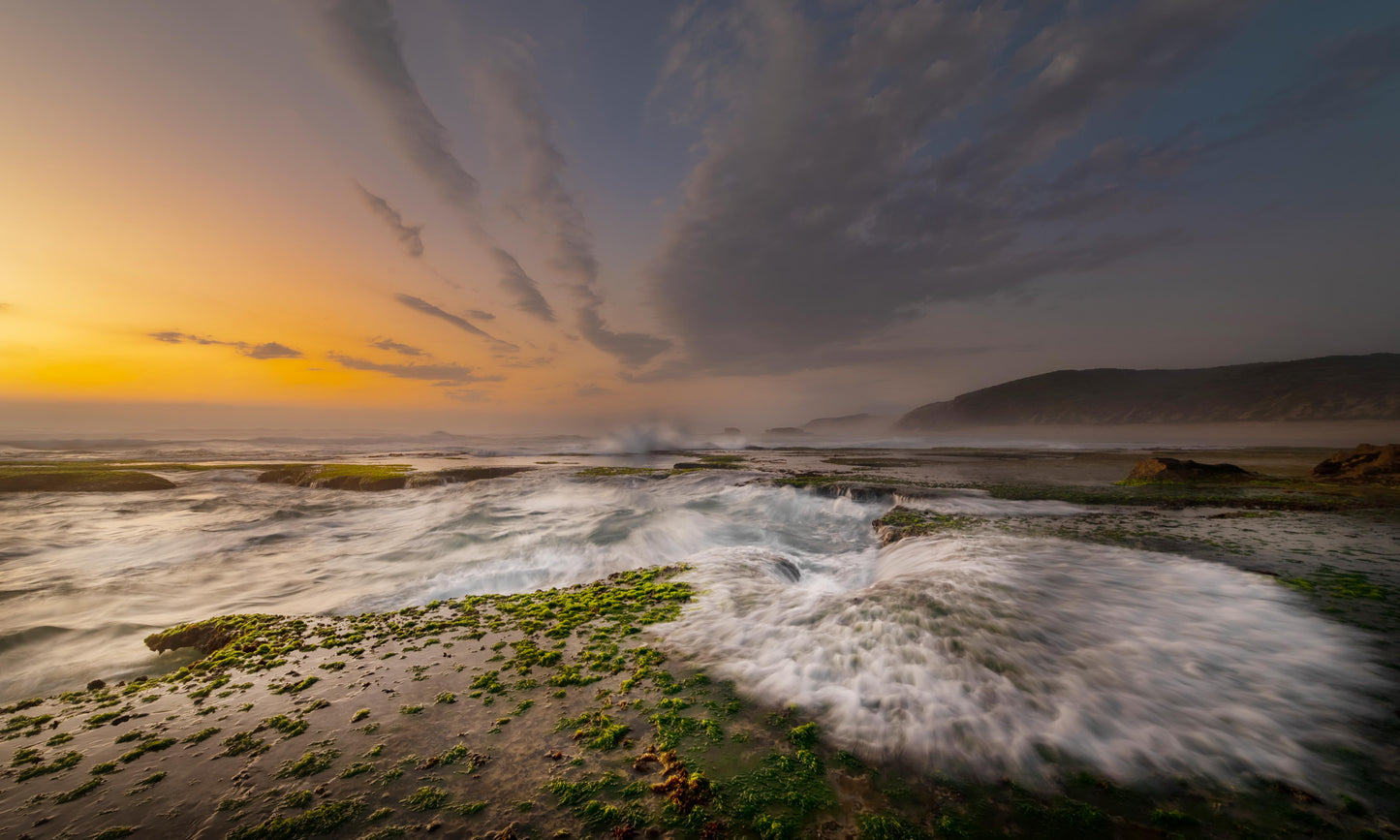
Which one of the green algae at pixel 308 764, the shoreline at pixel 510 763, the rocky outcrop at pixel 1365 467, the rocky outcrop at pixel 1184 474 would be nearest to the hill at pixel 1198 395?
the rocky outcrop at pixel 1365 467

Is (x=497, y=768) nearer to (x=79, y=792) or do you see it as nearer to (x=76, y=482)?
(x=79, y=792)

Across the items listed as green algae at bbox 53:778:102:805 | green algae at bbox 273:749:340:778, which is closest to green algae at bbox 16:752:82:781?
green algae at bbox 53:778:102:805

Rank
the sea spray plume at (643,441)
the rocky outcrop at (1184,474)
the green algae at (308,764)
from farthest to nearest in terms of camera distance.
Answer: the sea spray plume at (643,441), the rocky outcrop at (1184,474), the green algae at (308,764)

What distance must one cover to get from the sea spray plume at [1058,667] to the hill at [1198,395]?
129m

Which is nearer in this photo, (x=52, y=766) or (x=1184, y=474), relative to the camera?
(x=52, y=766)

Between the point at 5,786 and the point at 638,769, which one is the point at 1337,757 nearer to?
the point at 638,769

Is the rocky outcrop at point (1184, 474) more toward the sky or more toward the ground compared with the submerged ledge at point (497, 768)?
more toward the sky

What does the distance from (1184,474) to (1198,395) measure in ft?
478

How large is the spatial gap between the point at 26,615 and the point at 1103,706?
69.7 feet

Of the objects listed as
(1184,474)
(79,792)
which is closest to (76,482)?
(79,792)

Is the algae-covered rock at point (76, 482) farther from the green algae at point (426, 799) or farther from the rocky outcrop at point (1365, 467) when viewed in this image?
the rocky outcrop at point (1365, 467)

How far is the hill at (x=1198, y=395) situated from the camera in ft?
285

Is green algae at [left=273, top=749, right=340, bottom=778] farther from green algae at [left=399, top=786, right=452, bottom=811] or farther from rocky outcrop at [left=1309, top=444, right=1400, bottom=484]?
rocky outcrop at [left=1309, top=444, right=1400, bottom=484]

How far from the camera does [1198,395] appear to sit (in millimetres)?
116188
